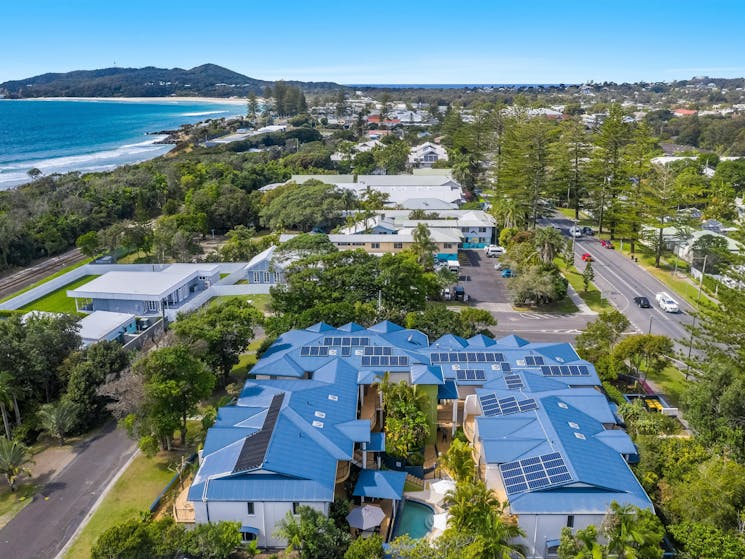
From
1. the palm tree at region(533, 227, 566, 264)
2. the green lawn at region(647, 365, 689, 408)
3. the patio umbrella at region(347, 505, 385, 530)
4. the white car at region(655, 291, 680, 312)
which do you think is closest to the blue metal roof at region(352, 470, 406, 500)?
the patio umbrella at region(347, 505, 385, 530)

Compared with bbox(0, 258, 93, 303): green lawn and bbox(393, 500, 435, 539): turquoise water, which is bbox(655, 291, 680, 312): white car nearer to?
bbox(393, 500, 435, 539): turquoise water

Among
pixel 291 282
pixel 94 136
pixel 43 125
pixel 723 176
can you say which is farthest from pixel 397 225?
pixel 43 125

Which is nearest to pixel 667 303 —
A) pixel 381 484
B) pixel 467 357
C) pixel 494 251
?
pixel 494 251

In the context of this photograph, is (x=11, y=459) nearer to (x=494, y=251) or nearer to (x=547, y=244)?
(x=547, y=244)

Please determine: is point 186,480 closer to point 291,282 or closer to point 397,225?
point 291,282

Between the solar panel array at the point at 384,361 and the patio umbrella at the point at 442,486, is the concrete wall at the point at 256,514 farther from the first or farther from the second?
the solar panel array at the point at 384,361

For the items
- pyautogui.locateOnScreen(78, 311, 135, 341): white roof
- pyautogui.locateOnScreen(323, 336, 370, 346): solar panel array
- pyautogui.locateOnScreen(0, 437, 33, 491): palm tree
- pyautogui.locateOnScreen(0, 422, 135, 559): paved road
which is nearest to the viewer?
pyautogui.locateOnScreen(0, 422, 135, 559): paved road

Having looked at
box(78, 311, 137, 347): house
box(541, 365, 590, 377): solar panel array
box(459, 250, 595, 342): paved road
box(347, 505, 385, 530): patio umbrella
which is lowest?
box(459, 250, 595, 342): paved road
